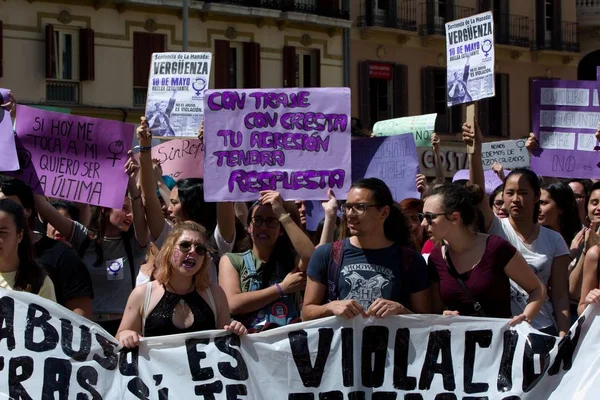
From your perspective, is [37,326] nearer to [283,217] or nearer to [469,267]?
[283,217]

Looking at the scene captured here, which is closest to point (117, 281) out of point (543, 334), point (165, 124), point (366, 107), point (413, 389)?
point (413, 389)

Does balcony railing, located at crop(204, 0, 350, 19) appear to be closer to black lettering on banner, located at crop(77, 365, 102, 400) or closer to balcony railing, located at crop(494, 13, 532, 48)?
balcony railing, located at crop(494, 13, 532, 48)

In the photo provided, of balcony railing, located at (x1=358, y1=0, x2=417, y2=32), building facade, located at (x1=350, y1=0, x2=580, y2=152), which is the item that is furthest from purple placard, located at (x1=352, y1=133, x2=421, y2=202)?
balcony railing, located at (x1=358, y1=0, x2=417, y2=32)

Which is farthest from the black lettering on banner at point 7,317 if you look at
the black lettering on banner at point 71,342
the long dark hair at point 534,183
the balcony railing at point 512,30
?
the balcony railing at point 512,30

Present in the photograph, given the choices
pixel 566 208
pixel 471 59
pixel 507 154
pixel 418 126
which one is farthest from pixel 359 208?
pixel 507 154

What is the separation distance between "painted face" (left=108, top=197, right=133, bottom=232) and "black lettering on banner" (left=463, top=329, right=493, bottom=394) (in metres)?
2.25

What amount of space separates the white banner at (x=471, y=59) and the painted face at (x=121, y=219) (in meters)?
3.32

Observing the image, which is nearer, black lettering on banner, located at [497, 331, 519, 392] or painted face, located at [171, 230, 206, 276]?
painted face, located at [171, 230, 206, 276]

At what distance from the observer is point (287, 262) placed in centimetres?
705

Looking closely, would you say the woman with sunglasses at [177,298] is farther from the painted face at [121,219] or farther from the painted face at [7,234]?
the painted face at [121,219]

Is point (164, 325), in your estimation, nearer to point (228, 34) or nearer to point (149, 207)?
point (149, 207)

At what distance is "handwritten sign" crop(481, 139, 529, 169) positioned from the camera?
14859 mm

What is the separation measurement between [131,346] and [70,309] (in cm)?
52

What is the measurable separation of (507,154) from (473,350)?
8.67 m
